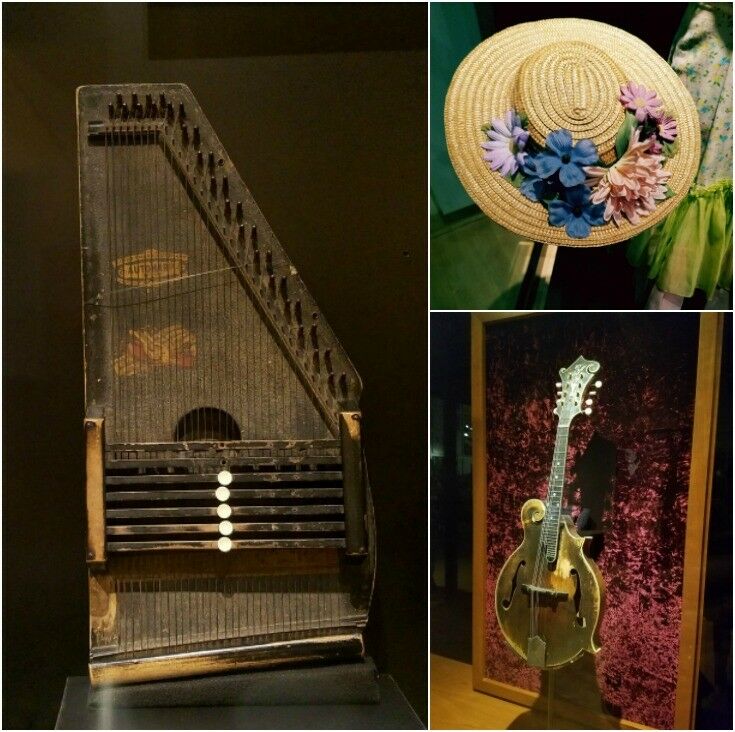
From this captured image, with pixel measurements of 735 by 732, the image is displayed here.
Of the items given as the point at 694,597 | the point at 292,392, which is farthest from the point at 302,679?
the point at 694,597

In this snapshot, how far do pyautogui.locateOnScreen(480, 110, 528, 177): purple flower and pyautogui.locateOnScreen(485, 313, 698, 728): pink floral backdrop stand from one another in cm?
36

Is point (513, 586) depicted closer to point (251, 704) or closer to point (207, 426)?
point (251, 704)

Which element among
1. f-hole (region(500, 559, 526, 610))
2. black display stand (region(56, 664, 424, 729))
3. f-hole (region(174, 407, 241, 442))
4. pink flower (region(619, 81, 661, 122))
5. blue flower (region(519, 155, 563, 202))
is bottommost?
black display stand (region(56, 664, 424, 729))

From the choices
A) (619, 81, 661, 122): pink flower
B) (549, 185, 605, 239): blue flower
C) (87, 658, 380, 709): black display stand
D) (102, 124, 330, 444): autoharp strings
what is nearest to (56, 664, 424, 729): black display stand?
(87, 658, 380, 709): black display stand

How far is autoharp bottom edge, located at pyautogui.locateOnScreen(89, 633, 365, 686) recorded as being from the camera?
179 centimetres

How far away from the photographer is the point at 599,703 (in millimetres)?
1970

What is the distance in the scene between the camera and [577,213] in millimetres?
1936

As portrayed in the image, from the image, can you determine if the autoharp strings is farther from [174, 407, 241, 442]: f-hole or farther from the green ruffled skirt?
the green ruffled skirt

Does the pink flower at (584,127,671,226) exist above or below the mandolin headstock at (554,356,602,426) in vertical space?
above

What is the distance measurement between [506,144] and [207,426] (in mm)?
911

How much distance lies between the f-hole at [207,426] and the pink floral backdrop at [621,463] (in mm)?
596

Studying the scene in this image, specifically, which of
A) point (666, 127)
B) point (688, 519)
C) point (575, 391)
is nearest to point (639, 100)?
point (666, 127)

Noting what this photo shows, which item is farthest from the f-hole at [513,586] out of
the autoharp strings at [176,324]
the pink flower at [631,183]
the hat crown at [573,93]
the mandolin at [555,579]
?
the hat crown at [573,93]

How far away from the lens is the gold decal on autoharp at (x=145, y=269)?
181cm
